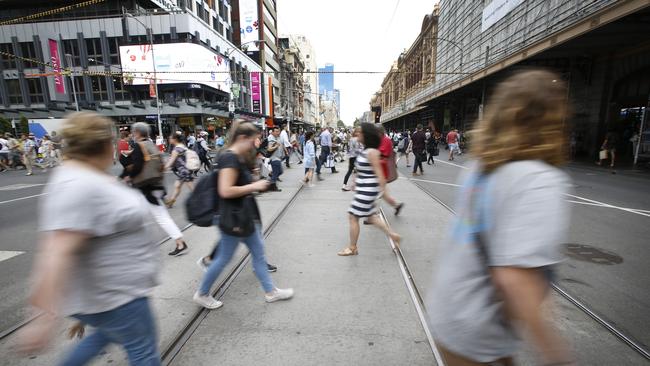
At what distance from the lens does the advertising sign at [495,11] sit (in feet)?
66.0

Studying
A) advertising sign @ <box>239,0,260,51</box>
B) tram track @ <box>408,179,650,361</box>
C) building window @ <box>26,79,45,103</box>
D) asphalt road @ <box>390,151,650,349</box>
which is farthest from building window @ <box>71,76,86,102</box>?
tram track @ <box>408,179,650,361</box>

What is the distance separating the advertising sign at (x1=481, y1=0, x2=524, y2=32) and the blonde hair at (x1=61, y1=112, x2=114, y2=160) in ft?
78.2

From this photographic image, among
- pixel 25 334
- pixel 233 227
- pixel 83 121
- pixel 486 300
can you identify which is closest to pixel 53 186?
pixel 83 121

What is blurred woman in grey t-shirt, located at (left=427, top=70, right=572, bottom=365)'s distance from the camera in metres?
A: 1.03

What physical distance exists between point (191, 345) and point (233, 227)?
0.97 meters

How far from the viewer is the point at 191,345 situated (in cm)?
258

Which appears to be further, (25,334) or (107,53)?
(107,53)

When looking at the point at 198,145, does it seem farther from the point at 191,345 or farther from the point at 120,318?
the point at 120,318

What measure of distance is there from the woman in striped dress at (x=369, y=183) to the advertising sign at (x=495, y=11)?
2090 cm

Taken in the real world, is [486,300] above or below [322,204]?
above

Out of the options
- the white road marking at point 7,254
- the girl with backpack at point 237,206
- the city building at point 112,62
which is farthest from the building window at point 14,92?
the girl with backpack at point 237,206

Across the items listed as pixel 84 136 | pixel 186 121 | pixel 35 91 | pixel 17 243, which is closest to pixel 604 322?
pixel 84 136

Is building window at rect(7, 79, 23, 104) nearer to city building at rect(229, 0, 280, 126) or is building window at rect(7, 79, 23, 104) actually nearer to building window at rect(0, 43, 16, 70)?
building window at rect(0, 43, 16, 70)

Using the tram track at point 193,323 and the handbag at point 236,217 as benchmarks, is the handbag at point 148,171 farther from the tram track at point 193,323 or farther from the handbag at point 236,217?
the handbag at point 236,217
